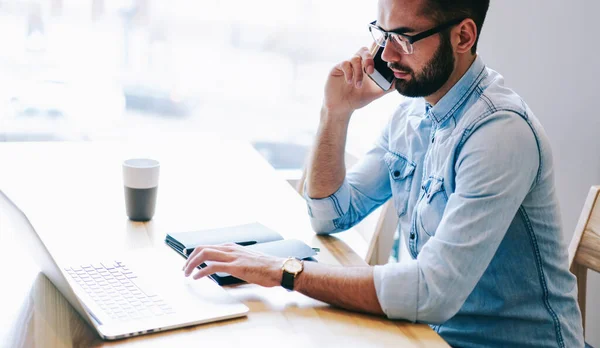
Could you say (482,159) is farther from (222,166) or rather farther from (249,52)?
(249,52)

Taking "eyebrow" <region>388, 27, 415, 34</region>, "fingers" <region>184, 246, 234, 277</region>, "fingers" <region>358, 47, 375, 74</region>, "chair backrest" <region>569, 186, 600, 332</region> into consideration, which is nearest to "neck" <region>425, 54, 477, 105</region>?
"eyebrow" <region>388, 27, 415, 34</region>

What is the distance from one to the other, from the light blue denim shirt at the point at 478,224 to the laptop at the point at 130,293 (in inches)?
11.5

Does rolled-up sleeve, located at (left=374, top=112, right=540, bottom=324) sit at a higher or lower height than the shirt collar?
lower

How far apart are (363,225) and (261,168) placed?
0.36 metres

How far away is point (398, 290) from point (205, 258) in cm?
34

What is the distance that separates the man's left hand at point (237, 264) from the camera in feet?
3.76

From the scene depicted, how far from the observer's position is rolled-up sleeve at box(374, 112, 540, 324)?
Answer: 1104 millimetres

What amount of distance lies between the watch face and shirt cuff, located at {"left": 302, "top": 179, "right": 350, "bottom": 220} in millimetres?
365

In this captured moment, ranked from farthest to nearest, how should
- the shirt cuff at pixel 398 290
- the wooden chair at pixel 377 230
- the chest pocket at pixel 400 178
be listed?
the wooden chair at pixel 377 230 → the chest pocket at pixel 400 178 → the shirt cuff at pixel 398 290

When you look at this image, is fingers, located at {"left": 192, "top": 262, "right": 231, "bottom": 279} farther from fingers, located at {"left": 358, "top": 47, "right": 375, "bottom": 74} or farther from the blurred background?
the blurred background

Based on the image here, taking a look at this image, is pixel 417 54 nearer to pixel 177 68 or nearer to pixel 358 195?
pixel 358 195

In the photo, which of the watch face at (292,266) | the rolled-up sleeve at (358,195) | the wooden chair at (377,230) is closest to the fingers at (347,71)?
the rolled-up sleeve at (358,195)

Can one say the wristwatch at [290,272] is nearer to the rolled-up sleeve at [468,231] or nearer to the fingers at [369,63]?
the rolled-up sleeve at [468,231]

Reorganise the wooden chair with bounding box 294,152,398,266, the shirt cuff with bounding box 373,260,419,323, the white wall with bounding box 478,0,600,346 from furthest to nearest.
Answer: the white wall with bounding box 478,0,600,346 < the wooden chair with bounding box 294,152,398,266 < the shirt cuff with bounding box 373,260,419,323
